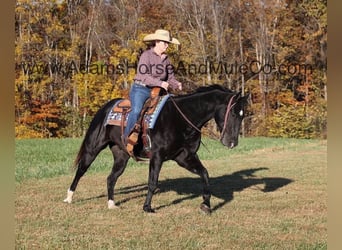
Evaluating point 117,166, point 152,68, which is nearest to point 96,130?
point 117,166

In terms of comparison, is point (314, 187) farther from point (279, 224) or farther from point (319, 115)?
point (319, 115)

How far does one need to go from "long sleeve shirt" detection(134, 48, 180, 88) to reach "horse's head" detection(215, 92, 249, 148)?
0.96m

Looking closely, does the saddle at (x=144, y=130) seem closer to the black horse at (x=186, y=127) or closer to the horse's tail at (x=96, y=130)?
the black horse at (x=186, y=127)

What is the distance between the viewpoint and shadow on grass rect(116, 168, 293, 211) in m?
6.90

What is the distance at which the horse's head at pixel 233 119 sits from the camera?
507 cm

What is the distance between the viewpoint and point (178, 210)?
225 inches

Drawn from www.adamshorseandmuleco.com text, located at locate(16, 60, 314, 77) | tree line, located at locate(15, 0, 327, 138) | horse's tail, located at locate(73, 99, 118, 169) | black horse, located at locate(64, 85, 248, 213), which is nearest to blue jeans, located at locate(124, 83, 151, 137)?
black horse, located at locate(64, 85, 248, 213)

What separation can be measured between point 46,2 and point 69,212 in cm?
1675

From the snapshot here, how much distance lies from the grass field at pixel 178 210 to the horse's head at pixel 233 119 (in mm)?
987

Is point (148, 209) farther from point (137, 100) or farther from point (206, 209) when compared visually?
point (137, 100)

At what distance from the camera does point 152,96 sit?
560 centimetres

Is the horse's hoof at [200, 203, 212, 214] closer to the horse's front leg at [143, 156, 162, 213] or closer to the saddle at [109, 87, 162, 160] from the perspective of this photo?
the horse's front leg at [143, 156, 162, 213]

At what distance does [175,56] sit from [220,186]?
37.0 ft

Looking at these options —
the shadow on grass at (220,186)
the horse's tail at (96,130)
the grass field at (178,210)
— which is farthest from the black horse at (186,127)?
the horse's tail at (96,130)
